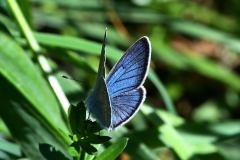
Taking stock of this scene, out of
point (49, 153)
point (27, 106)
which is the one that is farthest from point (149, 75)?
point (49, 153)

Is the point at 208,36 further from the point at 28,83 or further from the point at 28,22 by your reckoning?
the point at 28,83

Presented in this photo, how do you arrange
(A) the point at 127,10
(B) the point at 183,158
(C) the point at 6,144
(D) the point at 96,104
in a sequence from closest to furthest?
(D) the point at 96,104 → (C) the point at 6,144 → (B) the point at 183,158 → (A) the point at 127,10

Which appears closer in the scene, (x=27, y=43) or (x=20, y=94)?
(x=20, y=94)

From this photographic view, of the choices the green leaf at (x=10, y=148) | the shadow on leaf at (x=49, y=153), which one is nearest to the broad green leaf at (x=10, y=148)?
the green leaf at (x=10, y=148)

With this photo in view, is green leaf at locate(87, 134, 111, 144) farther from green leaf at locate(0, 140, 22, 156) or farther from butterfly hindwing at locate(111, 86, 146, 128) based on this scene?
green leaf at locate(0, 140, 22, 156)

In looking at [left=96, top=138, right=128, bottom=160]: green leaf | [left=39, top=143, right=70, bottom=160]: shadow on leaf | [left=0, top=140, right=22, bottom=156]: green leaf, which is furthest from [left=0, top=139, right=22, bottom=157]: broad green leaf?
[left=96, top=138, right=128, bottom=160]: green leaf

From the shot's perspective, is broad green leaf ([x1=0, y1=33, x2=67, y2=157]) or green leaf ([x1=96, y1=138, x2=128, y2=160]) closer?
green leaf ([x1=96, y1=138, x2=128, y2=160])

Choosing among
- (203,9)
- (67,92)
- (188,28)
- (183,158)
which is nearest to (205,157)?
(183,158)
